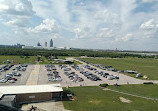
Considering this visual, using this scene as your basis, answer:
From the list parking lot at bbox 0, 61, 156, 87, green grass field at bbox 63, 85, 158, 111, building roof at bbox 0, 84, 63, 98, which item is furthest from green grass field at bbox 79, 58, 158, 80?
building roof at bbox 0, 84, 63, 98

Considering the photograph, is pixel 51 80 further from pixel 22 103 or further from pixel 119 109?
pixel 119 109

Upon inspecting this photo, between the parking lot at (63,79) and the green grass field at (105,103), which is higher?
the parking lot at (63,79)

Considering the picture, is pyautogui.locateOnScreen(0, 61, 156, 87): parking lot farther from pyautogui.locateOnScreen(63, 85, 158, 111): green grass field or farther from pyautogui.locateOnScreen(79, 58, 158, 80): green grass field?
pyautogui.locateOnScreen(79, 58, 158, 80): green grass field

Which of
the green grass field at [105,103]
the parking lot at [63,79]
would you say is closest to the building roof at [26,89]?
the green grass field at [105,103]

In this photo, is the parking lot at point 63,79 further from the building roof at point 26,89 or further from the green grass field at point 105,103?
the building roof at point 26,89

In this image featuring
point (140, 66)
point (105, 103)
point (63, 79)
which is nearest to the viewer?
point (105, 103)

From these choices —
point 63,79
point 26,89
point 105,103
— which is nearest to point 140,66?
point 63,79

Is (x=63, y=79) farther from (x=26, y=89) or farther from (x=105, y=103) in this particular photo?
(x=105, y=103)

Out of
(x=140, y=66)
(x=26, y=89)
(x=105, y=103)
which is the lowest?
(x=105, y=103)

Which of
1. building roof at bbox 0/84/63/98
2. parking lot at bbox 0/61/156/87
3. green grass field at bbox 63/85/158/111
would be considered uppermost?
building roof at bbox 0/84/63/98

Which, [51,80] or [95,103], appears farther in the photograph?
[51,80]

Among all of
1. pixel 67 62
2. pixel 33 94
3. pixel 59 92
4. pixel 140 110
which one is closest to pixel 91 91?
pixel 59 92
